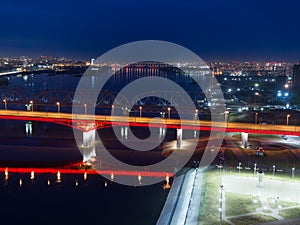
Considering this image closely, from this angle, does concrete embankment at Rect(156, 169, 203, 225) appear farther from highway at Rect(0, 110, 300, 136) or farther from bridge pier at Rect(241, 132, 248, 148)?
bridge pier at Rect(241, 132, 248, 148)

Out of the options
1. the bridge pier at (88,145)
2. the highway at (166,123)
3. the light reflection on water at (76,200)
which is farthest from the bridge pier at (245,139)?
the bridge pier at (88,145)

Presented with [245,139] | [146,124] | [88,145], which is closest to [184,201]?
[146,124]

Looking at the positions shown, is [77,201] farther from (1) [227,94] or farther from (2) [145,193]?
(1) [227,94]

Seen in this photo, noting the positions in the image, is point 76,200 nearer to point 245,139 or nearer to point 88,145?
point 88,145

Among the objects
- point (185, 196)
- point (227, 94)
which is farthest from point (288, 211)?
point (227, 94)

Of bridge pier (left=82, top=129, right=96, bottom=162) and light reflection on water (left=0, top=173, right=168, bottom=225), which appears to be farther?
bridge pier (left=82, top=129, right=96, bottom=162)

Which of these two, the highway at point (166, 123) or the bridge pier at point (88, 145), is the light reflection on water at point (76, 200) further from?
the highway at point (166, 123)

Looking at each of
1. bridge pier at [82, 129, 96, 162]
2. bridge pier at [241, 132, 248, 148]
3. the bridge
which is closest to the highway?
the bridge

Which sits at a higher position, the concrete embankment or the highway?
the highway

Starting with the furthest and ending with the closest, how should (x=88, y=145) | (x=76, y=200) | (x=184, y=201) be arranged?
(x=88, y=145) < (x=76, y=200) < (x=184, y=201)
